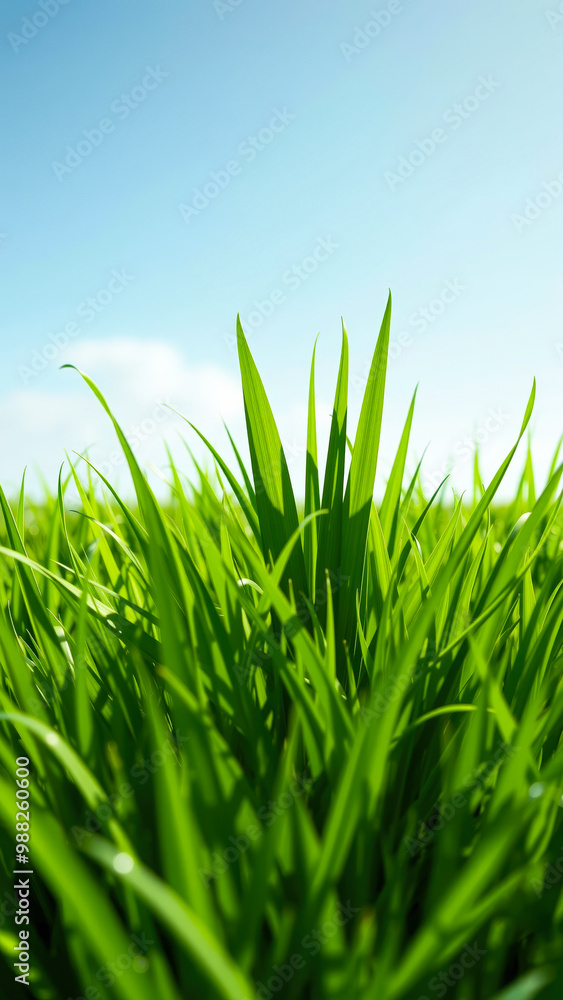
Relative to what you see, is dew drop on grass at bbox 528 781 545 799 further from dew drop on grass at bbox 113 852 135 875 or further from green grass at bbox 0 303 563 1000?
dew drop on grass at bbox 113 852 135 875

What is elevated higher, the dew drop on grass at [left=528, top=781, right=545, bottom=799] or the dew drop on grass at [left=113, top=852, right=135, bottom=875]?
the dew drop on grass at [left=113, top=852, right=135, bottom=875]

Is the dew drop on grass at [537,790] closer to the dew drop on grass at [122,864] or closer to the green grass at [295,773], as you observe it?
the green grass at [295,773]

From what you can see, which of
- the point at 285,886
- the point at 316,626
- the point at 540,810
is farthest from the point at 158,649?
the point at 540,810

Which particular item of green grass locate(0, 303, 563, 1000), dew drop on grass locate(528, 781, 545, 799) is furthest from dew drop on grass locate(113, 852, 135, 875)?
dew drop on grass locate(528, 781, 545, 799)

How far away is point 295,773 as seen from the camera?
67 cm

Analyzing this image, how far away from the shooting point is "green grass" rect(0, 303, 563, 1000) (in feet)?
1.39

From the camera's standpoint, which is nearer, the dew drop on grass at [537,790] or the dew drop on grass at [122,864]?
the dew drop on grass at [122,864]

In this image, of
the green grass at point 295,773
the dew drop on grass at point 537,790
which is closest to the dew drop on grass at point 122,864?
the green grass at point 295,773

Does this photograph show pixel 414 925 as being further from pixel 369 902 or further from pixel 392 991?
pixel 392 991

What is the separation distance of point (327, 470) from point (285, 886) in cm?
57

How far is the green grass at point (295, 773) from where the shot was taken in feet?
1.39

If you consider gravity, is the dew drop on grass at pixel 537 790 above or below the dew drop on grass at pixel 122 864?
below

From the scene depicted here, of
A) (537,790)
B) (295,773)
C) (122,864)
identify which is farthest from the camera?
(295,773)

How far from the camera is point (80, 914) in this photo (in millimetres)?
387
